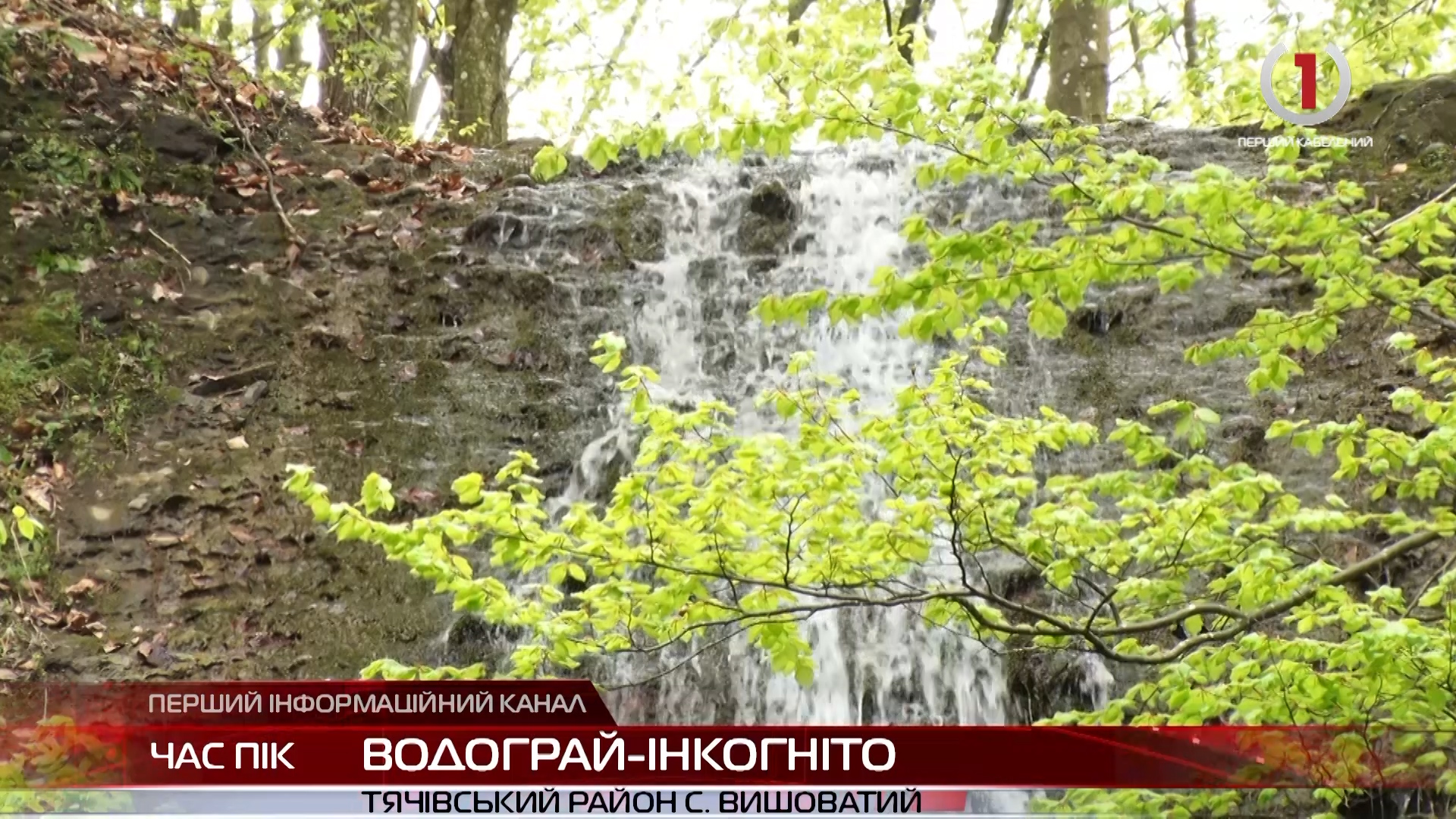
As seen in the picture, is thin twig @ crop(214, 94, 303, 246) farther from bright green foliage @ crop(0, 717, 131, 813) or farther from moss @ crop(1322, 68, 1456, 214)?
moss @ crop(1322, 68, 1456, 214)

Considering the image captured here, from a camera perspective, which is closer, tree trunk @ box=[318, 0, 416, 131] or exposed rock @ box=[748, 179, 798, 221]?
exposed rock @ box=[748, 179, 798, 221]

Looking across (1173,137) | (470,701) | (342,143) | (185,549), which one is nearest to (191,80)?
(342,143)

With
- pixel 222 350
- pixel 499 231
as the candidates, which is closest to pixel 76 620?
pixel 222 350

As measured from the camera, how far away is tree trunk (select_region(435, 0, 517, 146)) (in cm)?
1061

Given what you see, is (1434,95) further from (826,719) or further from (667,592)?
(667,592)

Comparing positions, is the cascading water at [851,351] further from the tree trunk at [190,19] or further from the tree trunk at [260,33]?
the tree trunk at [190,19]

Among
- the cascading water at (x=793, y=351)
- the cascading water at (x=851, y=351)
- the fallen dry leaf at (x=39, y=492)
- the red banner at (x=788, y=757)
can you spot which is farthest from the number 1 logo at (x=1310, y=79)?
the fallen dry leaf at (x=39, y=492)

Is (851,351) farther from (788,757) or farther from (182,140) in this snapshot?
(182,140)

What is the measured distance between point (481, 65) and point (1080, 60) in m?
5.87

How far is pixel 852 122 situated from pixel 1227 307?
18.8 ft

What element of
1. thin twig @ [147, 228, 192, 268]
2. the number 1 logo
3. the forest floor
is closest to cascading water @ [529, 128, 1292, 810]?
the forest floor

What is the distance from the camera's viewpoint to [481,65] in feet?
35.0

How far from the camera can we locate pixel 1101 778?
11.9 feet

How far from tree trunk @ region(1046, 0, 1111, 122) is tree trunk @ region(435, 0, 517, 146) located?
543 centimetres
